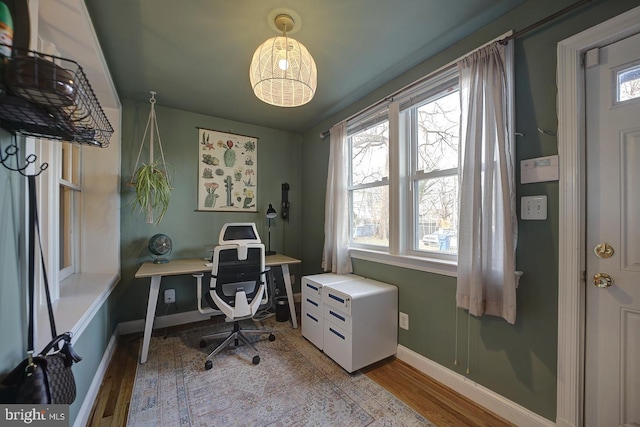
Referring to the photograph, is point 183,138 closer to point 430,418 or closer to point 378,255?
point 378,255

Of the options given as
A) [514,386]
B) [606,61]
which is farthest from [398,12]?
[514,386]

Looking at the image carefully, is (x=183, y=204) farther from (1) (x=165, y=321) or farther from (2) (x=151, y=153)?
(1) (x=165, y=321)

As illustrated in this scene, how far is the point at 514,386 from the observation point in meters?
1.48

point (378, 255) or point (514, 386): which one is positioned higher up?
point (378, 255)

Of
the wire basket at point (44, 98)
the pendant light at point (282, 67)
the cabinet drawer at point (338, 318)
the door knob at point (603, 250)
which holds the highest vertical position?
the pendant light at point (282, 67)

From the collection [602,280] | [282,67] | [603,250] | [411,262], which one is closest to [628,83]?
[603,250]

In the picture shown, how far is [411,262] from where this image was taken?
2.07 m

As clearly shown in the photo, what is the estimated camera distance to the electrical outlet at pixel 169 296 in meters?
2.78

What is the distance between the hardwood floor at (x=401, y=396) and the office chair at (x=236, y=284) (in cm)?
55

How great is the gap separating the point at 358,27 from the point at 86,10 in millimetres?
1561

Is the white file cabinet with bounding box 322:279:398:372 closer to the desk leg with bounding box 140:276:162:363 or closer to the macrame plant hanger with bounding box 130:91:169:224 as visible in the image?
the desk leg with bounding box 140:276:162:363

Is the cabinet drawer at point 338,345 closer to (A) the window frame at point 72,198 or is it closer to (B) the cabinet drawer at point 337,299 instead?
(B) the cabinet drawer at point 337,299

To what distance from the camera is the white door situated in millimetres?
1170

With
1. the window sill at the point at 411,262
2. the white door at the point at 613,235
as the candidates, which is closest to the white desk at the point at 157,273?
the window sill at the point at 411,262
